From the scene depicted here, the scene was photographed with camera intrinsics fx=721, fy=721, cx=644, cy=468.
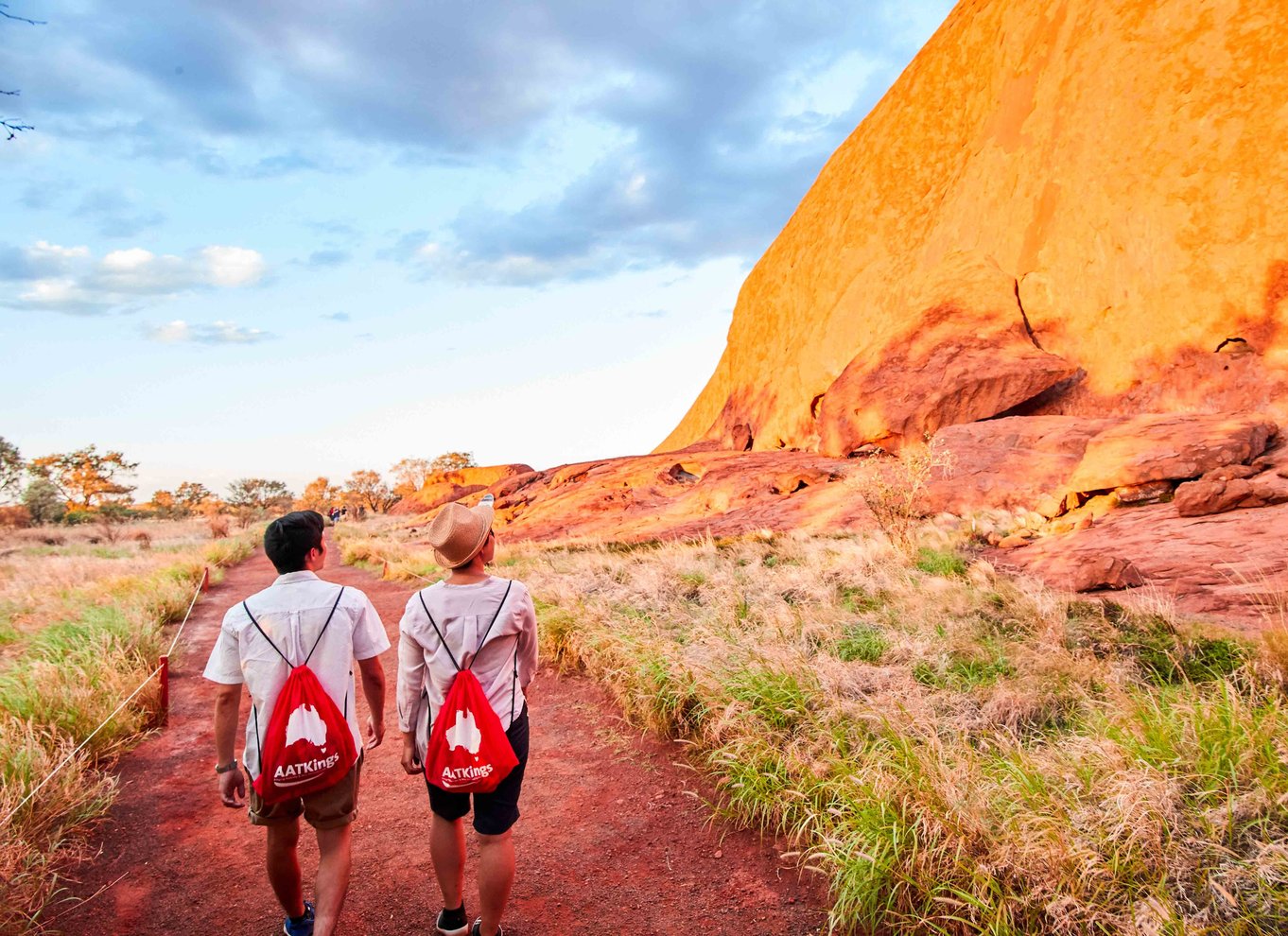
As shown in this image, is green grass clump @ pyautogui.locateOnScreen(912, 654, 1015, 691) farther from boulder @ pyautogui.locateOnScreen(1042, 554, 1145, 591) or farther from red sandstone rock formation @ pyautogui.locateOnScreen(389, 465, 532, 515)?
red sandstone rock formation @ pyautogui.locateOnScreen(389, 465, 532, 515)

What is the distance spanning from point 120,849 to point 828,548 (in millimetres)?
9985

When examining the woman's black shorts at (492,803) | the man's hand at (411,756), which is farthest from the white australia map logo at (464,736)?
the man's hand at (411,756)

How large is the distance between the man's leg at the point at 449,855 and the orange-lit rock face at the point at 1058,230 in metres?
14.2

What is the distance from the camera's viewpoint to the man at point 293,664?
2666 millimetres

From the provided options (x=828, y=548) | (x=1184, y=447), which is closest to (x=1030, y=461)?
(x=1184, y=447)

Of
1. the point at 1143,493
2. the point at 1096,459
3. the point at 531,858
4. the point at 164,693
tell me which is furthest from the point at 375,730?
the point at 1096,459

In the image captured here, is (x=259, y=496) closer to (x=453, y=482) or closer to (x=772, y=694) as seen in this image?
(x=453, y=482)

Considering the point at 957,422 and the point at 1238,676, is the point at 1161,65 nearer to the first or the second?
the point at 957,422

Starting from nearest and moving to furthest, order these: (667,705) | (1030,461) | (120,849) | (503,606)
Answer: (503,606)
(120,849)
(667,705)
(1030,461)

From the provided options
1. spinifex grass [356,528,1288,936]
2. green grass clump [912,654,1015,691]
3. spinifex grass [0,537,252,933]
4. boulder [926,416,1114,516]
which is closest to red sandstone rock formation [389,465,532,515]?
boulder [926,416,1114,516]

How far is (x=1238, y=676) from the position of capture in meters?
4.69

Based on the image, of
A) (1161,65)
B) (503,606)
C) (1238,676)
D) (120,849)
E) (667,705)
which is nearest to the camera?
(503,606)

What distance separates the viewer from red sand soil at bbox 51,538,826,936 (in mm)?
3229

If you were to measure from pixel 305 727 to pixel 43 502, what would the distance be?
50.2m
